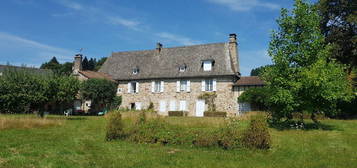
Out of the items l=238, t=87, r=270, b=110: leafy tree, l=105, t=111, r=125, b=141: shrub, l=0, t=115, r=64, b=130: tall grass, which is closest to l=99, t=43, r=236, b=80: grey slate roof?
l=238, t=87, r=270, b=110: leafy tree

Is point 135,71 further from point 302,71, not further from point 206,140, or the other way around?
point 206,140

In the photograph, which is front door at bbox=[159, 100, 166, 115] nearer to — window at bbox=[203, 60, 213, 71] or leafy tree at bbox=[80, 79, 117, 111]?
leafy tree at bbox=[80, 79, 117, 111]

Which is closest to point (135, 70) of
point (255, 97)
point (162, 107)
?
point (162, 107)

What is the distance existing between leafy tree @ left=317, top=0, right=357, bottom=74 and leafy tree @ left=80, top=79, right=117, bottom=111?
20638mm

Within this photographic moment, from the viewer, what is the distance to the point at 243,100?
26.6 meters

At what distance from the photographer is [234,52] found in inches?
1180

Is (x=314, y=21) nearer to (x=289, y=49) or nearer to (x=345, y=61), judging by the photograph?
(x=289, y=49)

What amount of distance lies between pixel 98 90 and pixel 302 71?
21.1 m

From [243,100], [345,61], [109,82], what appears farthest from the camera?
[109,82]

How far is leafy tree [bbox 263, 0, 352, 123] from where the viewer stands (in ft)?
46.5

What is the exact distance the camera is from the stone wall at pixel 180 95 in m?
28.1

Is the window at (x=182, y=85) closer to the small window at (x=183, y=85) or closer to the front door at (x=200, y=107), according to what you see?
the small window at (x=183, y=85)

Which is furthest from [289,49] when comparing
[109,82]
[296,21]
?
[109,82]

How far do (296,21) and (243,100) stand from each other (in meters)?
12.0
